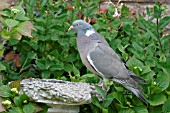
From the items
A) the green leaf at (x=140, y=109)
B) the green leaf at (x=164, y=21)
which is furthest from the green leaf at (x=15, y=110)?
the green leaf at (x=164, y=21)

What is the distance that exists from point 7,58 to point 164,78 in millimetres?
1678

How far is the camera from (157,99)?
315 cm

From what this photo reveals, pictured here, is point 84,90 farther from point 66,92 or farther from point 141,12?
point 141,12

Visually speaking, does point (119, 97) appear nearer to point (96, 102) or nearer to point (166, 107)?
point (96, 102)

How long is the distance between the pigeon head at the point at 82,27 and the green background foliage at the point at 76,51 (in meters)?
0.24

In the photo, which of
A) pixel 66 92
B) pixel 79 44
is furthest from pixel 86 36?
pixel 66 92

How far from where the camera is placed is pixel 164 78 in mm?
3201

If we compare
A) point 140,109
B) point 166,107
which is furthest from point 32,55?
point 166,107

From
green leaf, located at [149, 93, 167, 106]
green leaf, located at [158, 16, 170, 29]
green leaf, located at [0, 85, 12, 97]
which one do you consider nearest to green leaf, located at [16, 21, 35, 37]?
green leaf, located at [0, 85, 12, 97]

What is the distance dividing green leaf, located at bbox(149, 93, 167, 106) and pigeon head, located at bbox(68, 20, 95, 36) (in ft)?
2.87

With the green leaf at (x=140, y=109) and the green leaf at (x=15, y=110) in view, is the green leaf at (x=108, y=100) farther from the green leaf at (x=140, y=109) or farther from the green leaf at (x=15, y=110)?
the green leaf at (x=15, y=110)

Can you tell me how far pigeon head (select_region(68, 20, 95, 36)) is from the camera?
376 centimetres

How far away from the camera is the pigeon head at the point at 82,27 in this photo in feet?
12.3

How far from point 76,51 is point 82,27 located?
0.34 m
